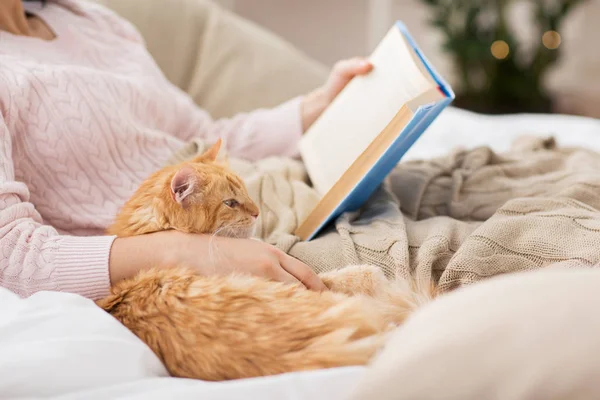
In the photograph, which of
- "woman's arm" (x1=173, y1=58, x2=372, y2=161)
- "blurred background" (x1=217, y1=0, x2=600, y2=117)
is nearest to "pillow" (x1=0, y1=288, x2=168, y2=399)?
"woman's arm" (x1=173, y1=58, x2=372, y2=161)

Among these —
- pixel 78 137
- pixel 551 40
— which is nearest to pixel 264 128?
→ pixel 78 137

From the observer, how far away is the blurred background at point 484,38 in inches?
127

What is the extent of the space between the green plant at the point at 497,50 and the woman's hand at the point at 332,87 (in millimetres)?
2120

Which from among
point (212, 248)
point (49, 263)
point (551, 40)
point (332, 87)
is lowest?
point (49, 263)

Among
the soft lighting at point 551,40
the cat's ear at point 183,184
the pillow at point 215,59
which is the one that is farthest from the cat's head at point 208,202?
the soft lighting at point 551,40

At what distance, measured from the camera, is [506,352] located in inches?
18.7

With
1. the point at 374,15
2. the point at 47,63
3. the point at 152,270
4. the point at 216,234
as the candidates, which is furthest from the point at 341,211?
the point at 374,15

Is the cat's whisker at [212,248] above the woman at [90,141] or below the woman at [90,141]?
above

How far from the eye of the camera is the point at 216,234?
848 millimetres

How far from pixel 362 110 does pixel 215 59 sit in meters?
0.83

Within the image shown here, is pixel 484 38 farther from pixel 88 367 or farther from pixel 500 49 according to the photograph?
pixel 88 367

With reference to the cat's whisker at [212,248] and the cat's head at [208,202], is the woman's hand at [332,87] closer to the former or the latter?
the cat's head at [208,202]

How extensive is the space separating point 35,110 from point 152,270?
41 centimetres

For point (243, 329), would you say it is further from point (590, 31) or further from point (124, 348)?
point (590, 31)
